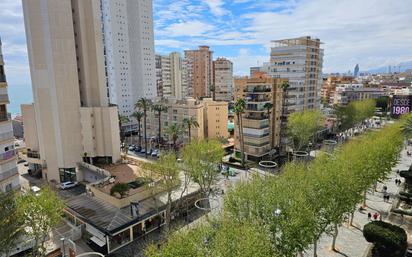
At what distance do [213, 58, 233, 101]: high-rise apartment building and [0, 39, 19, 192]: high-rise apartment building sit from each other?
128564 mm

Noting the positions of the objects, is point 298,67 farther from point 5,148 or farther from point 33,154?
point 33,154

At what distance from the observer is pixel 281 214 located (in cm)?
2214

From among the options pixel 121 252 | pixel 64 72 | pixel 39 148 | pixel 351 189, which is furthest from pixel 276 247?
pixel 39 148

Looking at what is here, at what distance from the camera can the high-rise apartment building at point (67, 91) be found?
49.1 metres

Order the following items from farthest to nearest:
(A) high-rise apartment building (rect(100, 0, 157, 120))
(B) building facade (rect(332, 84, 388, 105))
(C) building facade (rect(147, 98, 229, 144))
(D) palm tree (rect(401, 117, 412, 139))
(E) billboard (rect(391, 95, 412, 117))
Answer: (B) building facade (rect(332, 84, 388, 105)) < (A) high-rise apartment building (rect(100, 0, 157, 120)) < (E) billboard (rect(391, 95, 412, 117)) < (C) building facade (rect(147, 98, 229, 144)) < (D) palm tree (rect(401, 117, 412, 139))

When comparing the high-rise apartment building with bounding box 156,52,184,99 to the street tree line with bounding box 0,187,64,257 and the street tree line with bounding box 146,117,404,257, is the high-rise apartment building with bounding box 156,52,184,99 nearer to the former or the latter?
the street tree line with bounding box 0,187,64,257

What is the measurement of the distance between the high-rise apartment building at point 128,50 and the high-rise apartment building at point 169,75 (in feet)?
96.0

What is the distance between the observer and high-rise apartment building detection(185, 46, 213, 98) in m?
156

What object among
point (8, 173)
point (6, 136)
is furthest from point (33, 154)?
point (6, 136)

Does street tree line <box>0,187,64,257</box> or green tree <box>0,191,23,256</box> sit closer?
green tree <box>0,191,23,256</box>

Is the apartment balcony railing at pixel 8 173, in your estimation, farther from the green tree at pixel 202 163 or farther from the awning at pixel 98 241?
the green tree at pixel 202 163

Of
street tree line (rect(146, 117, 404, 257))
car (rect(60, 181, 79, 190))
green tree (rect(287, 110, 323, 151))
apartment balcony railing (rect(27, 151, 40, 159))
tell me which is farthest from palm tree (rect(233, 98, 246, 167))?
apartment balcony railing (rect(27, 151, 40, 159))

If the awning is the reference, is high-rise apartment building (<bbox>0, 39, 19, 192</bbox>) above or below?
above

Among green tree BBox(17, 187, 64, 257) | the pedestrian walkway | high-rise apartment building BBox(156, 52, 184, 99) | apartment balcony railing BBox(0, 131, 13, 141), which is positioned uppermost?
high-rise apartment building BBox(156, 52, 184, 99)
